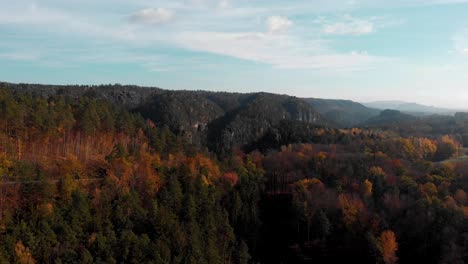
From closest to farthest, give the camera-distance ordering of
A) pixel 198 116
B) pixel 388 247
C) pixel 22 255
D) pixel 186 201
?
pixel 22 255
pixel 388 247
pixel 186 201
pixel 198 116

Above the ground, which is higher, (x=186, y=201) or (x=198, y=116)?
(x=198, y=116)

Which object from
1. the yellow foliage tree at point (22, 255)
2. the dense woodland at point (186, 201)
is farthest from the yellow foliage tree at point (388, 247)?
the yellow foliage tree at point (22, 255)

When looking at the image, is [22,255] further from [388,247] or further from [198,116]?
[198,116]

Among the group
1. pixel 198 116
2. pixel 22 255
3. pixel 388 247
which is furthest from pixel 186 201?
pixel 198 116

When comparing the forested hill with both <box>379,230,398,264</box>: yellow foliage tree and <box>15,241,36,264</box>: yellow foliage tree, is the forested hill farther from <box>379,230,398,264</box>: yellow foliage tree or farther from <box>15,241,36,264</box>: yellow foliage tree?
<box>15,241,36,264</box>: yellow foliage tree

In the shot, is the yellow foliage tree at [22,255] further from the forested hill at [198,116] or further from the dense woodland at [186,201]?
the forested hill at [198,116]

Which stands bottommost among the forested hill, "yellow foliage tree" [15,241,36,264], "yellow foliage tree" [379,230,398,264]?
"yellow foliage tree" [379,230,398,264]

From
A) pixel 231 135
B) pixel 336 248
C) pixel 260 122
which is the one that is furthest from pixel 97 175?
pixel 260 122

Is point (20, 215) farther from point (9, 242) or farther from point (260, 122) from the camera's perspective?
point (260, 122)

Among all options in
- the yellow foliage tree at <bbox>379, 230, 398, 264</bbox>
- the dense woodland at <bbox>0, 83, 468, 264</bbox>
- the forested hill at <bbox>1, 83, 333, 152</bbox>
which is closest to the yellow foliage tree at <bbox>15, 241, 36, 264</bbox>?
the dense woodland at <bbox>0, 83, 468, 264</bbox>
